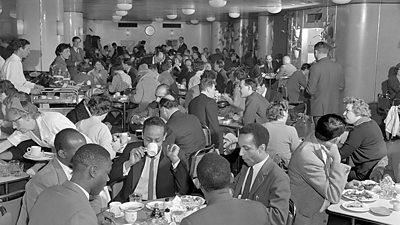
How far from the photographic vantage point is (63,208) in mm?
2312

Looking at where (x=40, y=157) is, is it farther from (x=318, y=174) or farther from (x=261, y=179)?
(x=318, y=174)

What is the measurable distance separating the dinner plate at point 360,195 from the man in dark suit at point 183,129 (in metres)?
1.72

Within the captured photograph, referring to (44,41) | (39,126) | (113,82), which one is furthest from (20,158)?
(44,41)

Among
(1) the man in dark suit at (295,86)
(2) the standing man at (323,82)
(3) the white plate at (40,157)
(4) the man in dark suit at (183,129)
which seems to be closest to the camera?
(3) the white plate at (40,157)

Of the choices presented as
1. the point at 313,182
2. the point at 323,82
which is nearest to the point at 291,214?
the point at 313,182

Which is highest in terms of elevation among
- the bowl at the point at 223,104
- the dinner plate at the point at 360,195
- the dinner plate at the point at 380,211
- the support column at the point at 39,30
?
the support column at the point at 39,30

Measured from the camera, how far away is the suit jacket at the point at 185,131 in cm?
517

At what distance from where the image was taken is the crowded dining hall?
2621 millimetres

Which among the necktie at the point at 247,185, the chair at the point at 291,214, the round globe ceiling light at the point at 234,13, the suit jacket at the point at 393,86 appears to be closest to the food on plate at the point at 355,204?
the chair at the point at 291,214

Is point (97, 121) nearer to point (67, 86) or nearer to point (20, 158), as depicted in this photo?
point (20, 158)

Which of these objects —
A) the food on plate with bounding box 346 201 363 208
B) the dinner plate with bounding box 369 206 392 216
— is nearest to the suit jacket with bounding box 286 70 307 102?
the food on plate with bounding box 346 201 363 208

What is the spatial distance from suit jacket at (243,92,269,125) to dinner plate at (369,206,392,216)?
281 cm

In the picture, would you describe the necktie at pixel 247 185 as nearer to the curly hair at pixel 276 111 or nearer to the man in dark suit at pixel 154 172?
the man in dark suit at pixel 154 172

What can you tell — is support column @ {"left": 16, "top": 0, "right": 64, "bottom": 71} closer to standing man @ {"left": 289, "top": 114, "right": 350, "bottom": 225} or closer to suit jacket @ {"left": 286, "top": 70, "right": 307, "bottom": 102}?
suit jacket @ {"left": 286, "top": 70, "right": 307, "bottom": 102}
